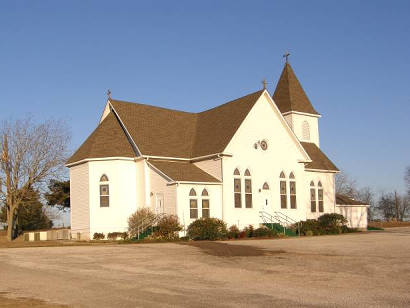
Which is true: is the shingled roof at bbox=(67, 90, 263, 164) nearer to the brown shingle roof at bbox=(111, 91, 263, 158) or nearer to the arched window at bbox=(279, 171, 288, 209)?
the brown shingle roof at bbox=(111, 91, 263, 158)

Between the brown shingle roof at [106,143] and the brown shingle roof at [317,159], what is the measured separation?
664 inches

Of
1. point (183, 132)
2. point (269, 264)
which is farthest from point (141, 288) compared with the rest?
point (183, 132)

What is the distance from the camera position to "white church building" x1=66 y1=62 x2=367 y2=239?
122 ft

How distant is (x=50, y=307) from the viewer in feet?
35.1

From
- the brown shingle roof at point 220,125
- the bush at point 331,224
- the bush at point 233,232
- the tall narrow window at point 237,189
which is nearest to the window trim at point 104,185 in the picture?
the brown shingle roof at point 220,125


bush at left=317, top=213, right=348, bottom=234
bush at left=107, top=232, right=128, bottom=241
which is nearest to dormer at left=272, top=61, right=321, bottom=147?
bush at left=317, top=213, right=348, bottom=234

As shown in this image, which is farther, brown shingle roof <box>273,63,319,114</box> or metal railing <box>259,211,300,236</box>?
brown shingle roof <box>273,63,319,114</box>

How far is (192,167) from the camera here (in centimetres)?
3972

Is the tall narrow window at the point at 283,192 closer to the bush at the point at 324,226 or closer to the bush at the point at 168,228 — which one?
the bush at the point at 324,226

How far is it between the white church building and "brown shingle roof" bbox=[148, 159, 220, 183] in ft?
0.25

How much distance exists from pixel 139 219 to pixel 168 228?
357cm

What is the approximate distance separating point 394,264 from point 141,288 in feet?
29.9

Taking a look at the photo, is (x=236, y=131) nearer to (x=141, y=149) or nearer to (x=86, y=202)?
(x=141, y=149)

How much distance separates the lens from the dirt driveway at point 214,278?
1148 cm
